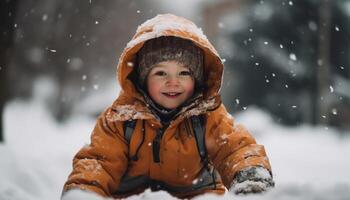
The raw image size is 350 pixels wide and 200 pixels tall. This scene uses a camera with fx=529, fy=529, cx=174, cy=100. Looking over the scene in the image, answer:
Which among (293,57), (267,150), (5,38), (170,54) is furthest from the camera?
(293,57)

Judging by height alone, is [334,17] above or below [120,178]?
above

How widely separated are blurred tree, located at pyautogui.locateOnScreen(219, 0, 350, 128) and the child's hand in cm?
1390

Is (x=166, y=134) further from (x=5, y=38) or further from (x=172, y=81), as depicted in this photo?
(x=5, y=38)

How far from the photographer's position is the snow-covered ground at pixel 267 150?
2397mm

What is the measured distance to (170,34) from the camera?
359cm

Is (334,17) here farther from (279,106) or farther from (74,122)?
(74,122)

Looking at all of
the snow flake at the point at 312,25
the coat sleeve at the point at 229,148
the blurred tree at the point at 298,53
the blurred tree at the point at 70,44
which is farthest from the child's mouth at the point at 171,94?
the snow flake at the point at 312,25

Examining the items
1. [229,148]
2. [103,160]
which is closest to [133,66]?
[103,160]

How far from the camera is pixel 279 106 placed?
59.5 feet

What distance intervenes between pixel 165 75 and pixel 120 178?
30.0 inches

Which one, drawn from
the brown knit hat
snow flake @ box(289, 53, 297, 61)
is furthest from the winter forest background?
the brown knit hat

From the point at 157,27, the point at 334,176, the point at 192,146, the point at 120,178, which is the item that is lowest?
the point at 120,178

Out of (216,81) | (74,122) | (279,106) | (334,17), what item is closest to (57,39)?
(74,122)

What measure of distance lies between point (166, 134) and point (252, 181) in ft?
2.43
